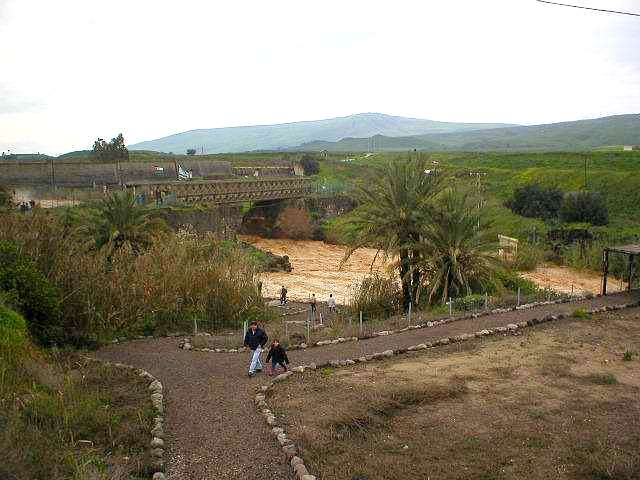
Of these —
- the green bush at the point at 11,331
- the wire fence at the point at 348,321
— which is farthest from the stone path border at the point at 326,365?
the green bush at the point at 11,331

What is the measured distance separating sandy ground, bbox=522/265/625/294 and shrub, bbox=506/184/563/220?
10.9 metres

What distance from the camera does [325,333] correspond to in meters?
16.2

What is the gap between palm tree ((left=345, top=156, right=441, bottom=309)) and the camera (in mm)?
20516

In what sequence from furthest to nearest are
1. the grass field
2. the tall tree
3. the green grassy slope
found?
1. the tall tree
2. the green grassy slope
3. the grass field

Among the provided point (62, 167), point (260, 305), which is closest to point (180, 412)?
point (260, 305)

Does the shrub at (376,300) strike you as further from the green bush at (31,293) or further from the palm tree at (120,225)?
the green bush at (31,293)

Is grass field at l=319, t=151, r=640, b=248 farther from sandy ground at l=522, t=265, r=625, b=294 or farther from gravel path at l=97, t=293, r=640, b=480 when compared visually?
gravel path at l=97, t=293, r=640, b=480

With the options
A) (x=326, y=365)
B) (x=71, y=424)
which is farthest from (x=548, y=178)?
(x=71, y=424)

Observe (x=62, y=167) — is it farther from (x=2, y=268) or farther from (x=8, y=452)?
(x=8, y=452)

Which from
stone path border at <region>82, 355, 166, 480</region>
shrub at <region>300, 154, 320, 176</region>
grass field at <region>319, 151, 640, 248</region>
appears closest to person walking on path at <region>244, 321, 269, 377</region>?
stone path border at <region>82, 355, 166, 480</region>

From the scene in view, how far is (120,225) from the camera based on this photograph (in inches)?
888

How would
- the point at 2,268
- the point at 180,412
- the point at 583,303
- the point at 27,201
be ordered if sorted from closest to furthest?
the point at 180,412 → the point at 2,268 → the point at 583,303 → the point at 27,201

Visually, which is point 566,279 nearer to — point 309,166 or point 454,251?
point 454,251

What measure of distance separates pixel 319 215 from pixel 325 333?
3740 cm
